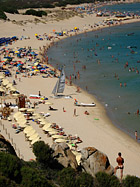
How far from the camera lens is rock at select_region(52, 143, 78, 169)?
19.4 m

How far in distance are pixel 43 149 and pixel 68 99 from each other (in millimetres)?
18488

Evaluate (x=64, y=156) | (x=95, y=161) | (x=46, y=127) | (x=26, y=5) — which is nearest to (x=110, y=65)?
(x=46, y=127)

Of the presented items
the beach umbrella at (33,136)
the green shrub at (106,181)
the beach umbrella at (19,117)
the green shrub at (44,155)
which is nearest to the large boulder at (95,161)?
the green shrub at (44,155)

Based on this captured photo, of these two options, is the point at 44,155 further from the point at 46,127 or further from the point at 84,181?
the point at 46,127

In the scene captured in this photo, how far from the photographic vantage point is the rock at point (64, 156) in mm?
19406

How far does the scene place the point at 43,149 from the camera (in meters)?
19.1

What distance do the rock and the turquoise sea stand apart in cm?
1036

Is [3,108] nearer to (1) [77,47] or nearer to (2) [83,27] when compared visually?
(1) [77,47]

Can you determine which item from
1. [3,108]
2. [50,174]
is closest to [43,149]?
[50,174]

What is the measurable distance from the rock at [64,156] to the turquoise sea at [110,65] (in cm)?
1036

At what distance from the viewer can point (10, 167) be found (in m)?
15.4

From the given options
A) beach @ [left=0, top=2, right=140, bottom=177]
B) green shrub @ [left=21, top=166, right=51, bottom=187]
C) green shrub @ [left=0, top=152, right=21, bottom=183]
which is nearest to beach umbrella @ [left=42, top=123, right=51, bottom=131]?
beach @ [left=0, top=2, right=140, bottom=177]

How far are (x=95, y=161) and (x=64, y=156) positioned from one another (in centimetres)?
203

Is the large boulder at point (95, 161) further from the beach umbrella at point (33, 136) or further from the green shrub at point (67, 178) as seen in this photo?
the beach umbrella at point (33, 136)
